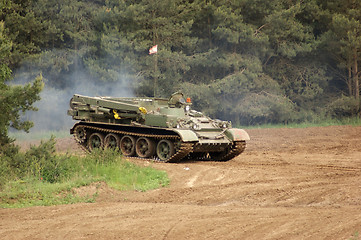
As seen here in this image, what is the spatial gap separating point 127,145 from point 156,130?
1521 millimetres

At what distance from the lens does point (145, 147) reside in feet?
59.0

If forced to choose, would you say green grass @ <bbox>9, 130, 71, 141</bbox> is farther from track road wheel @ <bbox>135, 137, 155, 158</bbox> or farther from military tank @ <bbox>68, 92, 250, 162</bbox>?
track road wheel @ <bbox>135, 137, 155, 158</bbox>

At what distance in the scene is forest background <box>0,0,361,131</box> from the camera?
30.1 metres

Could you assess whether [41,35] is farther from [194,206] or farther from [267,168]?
[194,206]

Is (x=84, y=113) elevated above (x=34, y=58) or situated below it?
below

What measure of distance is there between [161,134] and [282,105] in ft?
52.4

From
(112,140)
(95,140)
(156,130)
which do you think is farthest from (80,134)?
(156,130)

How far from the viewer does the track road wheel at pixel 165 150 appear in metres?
17.1

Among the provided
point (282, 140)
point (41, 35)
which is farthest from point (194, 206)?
point (41, 35)

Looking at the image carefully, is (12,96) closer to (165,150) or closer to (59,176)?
(59,176)

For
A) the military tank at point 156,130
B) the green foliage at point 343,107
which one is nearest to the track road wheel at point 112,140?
the military tank at point 156,130

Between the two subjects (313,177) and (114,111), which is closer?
(313,177)

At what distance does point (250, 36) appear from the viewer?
105 feet

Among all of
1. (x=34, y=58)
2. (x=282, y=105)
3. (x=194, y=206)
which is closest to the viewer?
(x=194, y=206)
